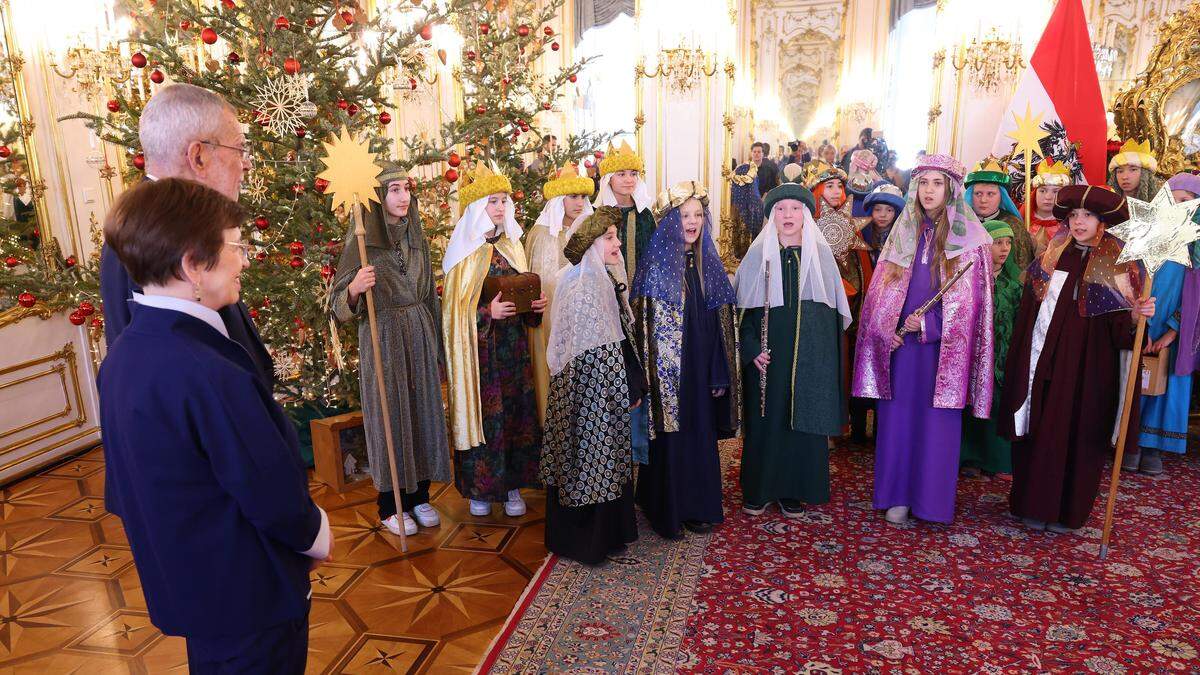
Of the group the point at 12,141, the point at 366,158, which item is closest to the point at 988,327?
the point at 366,158

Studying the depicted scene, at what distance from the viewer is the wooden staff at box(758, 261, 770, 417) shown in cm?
382

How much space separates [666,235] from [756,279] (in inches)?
25.9

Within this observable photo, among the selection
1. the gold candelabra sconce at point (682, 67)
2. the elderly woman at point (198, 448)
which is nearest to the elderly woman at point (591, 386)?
the elderly woman at point (198, 448)

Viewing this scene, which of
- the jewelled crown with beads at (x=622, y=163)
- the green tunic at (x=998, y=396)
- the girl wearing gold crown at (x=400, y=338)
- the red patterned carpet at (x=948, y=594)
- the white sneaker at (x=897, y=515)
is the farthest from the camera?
the green tunic at (x=998, y=396)

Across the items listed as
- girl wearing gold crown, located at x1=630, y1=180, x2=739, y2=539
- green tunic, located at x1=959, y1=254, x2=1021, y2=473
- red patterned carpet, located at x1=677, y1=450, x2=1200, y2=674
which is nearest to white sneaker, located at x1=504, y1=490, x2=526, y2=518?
girl wearing gold crown, located at x1=630, y1=180, x2=739, y2=539

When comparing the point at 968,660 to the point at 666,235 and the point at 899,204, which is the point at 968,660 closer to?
the point at 666,235

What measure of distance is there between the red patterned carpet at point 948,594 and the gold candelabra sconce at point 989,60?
5.90m

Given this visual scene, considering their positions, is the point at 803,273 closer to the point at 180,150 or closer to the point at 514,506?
the point at 514,506

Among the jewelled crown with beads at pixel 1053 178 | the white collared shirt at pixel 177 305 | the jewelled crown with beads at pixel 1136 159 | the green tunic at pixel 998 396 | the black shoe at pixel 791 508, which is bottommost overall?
the black shoe at pixel 791 508

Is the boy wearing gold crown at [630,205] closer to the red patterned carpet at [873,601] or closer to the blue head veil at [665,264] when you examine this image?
the blue head veil at [665,264]

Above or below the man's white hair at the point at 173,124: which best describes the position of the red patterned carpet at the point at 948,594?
below

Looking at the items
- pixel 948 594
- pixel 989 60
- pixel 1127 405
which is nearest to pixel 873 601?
pixel 948 594

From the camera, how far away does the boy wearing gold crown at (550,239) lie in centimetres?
411

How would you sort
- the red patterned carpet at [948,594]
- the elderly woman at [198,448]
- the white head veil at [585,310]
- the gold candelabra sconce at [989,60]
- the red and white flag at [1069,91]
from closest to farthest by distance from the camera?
the elderly woman at [198,448] < the red patterned carpet at [948,594] < the white head veil at [585,310] < the red and white flag at [1069,91] < the gold candelabra sconce at [989,60]
